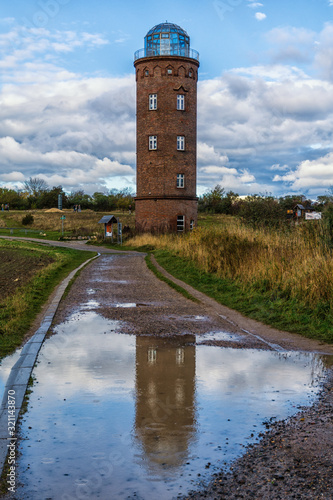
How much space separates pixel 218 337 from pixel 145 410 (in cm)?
409

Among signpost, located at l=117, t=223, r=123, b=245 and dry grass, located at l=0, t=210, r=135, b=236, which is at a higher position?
dry grass, located at l=0, t=210, r=135, b=236

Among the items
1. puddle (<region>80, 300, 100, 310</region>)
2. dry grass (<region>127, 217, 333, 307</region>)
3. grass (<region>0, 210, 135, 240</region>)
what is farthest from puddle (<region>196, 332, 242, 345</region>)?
grass (<region>0, 210, 135, 240</region>)

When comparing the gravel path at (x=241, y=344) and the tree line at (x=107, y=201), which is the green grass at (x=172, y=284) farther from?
the tree line at (x=107, y=201)

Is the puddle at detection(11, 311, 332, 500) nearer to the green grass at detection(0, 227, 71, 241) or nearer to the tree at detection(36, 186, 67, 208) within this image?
the green grass at detection(0, 227, 71, 241)

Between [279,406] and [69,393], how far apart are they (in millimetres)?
2505

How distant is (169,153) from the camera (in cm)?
4319

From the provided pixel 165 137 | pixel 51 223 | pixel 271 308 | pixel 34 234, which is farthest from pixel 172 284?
pixel 51 223

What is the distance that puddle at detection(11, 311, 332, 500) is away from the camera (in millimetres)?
4211

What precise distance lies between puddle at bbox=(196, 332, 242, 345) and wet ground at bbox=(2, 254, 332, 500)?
0.02 m

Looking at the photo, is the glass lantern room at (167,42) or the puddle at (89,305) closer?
the puddle at (89,305)

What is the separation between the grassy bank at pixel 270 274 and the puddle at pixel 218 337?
1.42 metres

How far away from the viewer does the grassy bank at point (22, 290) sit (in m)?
9.84

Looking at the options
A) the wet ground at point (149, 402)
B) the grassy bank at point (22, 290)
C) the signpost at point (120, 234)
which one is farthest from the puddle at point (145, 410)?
the signpost at point (120, 234)

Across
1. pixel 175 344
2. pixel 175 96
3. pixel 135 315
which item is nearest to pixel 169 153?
pixel 175 96
